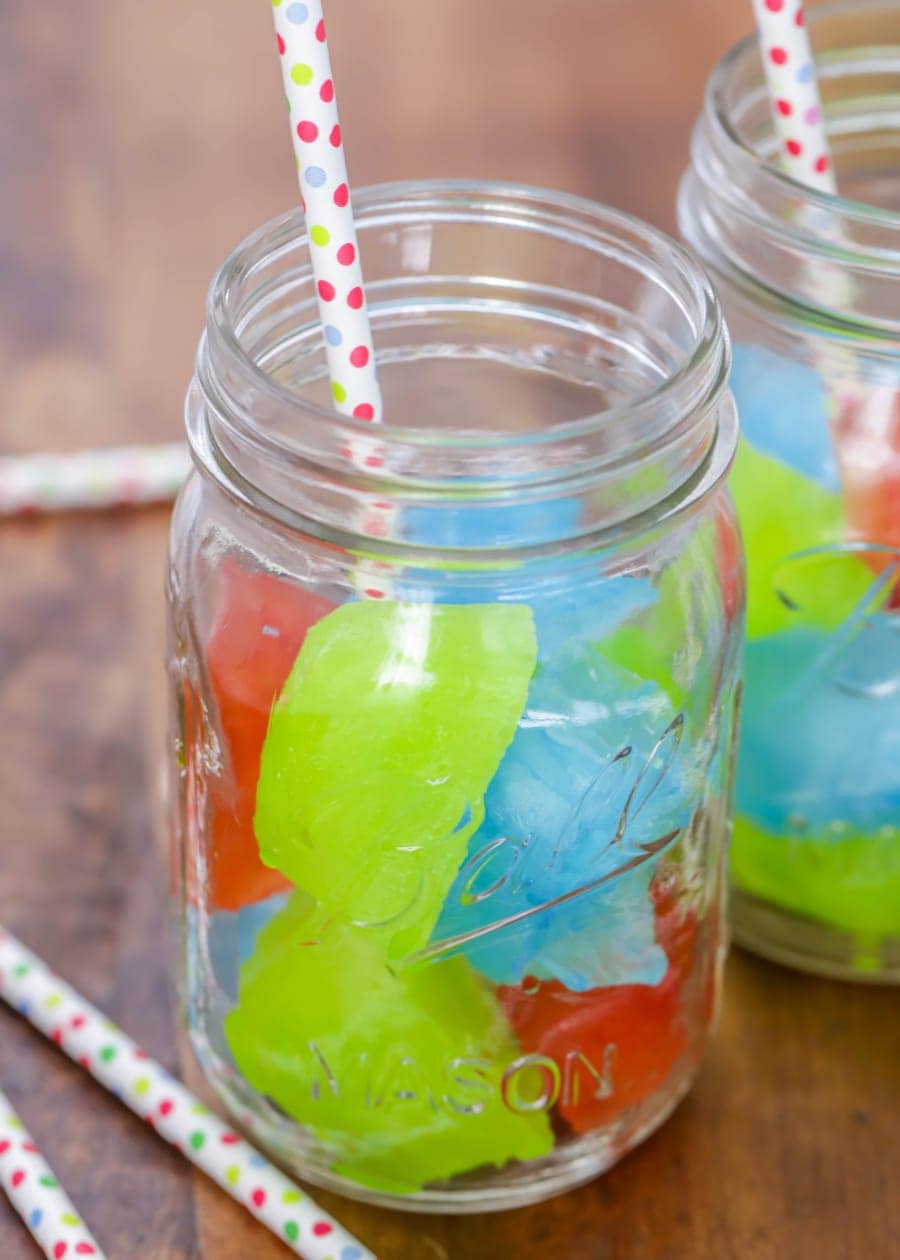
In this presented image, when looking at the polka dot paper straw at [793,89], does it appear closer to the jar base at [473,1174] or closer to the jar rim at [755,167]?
the jar rim at [755,167]

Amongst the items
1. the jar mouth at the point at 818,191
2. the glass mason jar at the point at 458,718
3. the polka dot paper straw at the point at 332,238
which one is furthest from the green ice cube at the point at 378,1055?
the jar mouth at the point at 818,191

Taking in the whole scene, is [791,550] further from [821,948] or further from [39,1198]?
[39,1198]

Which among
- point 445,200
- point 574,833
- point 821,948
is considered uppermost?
point 445,200

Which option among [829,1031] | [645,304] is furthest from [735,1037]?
[645,304]

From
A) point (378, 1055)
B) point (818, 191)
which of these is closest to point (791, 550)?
point (818, 191)

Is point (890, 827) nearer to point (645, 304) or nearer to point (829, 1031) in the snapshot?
point (829, 1031)

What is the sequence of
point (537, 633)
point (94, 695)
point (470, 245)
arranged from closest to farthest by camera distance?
point (537, 633)
point (470, 245)
point (94, 695)

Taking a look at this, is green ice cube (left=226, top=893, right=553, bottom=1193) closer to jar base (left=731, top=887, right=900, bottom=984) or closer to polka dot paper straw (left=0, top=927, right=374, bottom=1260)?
polka dot paper straw (left=0, top=927, right=374, bottom=1260)
